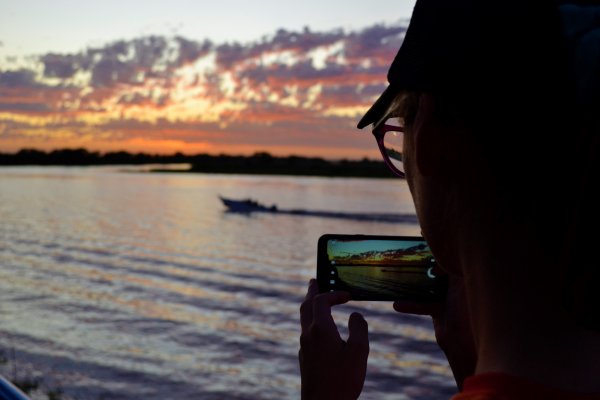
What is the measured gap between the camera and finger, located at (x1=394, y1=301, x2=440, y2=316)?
174 centimetres

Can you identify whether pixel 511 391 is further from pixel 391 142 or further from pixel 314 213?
pixel 314 213

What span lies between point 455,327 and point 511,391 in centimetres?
60

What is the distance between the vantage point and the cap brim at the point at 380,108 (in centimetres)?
128

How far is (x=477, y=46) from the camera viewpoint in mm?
1042

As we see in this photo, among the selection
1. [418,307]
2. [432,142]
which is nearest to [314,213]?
[418,307]

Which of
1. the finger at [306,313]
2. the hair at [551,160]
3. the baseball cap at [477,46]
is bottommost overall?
the finger at [306,313]

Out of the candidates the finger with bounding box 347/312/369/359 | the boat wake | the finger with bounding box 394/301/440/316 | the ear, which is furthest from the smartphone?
the boat wake

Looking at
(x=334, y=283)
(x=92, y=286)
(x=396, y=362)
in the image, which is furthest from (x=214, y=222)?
(x=334, y=283)

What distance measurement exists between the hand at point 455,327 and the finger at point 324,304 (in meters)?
0.19

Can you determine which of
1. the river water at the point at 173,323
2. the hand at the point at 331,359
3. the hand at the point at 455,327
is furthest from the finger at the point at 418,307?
the river water at the point at 173,323

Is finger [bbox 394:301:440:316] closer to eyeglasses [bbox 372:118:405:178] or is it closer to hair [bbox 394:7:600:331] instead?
eyeglasses [bbox 372:118:405:178]

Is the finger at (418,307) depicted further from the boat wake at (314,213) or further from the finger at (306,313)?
the boat wake at (314,213)

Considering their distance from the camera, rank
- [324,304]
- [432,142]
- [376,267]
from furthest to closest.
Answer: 1. [376,267]
2. [324,304]
3. [432,142]

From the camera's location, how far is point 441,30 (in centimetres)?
108
